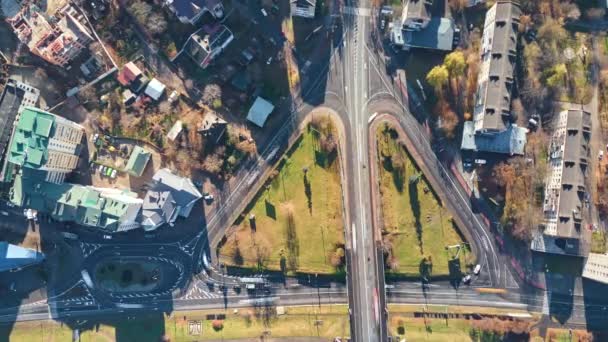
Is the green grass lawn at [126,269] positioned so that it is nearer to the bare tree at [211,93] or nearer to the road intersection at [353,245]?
the road intersection at [353,245]

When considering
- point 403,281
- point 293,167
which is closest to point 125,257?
point 293,167

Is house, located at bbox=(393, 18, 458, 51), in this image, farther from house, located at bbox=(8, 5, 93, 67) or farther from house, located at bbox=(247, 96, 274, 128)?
house, located at bbox=(8, 5, 93, 67)

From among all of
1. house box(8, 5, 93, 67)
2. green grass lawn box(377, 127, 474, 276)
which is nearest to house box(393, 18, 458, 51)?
green grass lawn box(377, 127, 474, 276)

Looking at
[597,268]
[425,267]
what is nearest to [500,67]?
[425,267]

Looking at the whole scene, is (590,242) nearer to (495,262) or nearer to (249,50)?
(495,262)

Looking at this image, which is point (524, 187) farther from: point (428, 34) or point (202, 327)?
point (202, 327)

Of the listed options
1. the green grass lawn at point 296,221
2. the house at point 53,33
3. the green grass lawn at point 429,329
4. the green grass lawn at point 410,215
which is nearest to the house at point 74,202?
the green grass lawn at point 296,221
